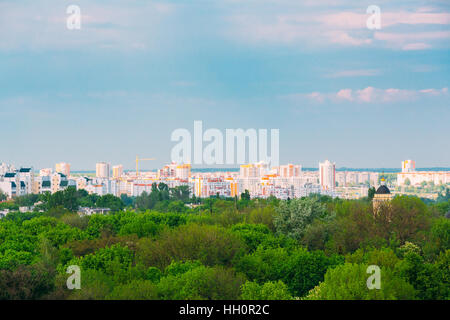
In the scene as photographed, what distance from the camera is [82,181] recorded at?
307ft

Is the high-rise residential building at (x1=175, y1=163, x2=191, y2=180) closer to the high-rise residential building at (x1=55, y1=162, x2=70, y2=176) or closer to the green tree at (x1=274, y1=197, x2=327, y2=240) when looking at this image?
the high-rise residential building at (x1=55, y1=162, x2=70, y2=176)

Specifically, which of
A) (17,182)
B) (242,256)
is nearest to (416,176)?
(17,182)

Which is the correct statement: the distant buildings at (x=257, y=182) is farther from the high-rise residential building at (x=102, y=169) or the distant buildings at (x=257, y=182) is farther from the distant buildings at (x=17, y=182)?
the high-rise residential building at (x=102, y=169)

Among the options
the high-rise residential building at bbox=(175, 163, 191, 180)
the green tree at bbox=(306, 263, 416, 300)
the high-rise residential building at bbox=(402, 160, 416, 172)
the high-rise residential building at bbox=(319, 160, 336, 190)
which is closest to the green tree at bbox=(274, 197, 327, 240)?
the green tree at bbox=(306, 263, 416, 300)

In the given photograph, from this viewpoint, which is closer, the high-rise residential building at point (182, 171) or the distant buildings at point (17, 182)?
the distant buildings at point (17, 182)

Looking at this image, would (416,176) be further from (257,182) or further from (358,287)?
(358,287)

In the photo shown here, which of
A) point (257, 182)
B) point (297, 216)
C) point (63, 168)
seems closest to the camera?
point (297, 216)

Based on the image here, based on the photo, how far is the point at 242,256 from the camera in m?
20.1

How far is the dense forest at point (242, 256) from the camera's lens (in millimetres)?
15492

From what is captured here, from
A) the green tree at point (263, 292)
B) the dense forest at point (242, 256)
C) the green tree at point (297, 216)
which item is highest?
the green tree at point (297, 216)

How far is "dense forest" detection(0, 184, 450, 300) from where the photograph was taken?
1549 cm

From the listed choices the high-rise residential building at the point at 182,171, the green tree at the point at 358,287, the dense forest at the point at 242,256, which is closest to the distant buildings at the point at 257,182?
the high-rise residential building at the point at 182,171

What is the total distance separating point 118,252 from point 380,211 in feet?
40.1
